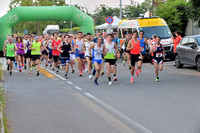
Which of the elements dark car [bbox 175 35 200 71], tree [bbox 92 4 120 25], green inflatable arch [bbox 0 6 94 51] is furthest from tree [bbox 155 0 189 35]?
tree [bbox 92 4 120 25]

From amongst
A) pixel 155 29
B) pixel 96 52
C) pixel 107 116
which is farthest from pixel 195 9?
pixel 107 116

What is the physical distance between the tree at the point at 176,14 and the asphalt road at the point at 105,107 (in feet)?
69.0

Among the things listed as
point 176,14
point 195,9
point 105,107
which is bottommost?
point 105,107

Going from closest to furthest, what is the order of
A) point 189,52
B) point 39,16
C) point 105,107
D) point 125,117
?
point 125,117 → point 105,107 → point 189,52 → point 39,16

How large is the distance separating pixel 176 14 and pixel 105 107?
2686 centimetres

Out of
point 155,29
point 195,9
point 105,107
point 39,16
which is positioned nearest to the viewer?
point 105,107

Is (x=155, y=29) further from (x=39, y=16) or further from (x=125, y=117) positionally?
(x=125, y=117)

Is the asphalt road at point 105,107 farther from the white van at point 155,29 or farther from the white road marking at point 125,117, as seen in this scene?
the white van at point 155,29

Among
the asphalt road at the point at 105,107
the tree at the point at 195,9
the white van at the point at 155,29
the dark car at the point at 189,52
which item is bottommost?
the asphalt road at the point at 105,107

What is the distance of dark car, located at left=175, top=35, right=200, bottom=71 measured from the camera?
19112 millimetres

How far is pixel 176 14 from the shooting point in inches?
1395

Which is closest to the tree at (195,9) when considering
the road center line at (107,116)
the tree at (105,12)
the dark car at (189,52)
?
the dark car at (189,52)

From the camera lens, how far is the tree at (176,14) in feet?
117

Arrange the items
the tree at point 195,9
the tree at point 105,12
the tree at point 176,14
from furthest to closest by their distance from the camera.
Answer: the tree at point 105,12 < the tree at point 176,14 < the tree at point 195,9
